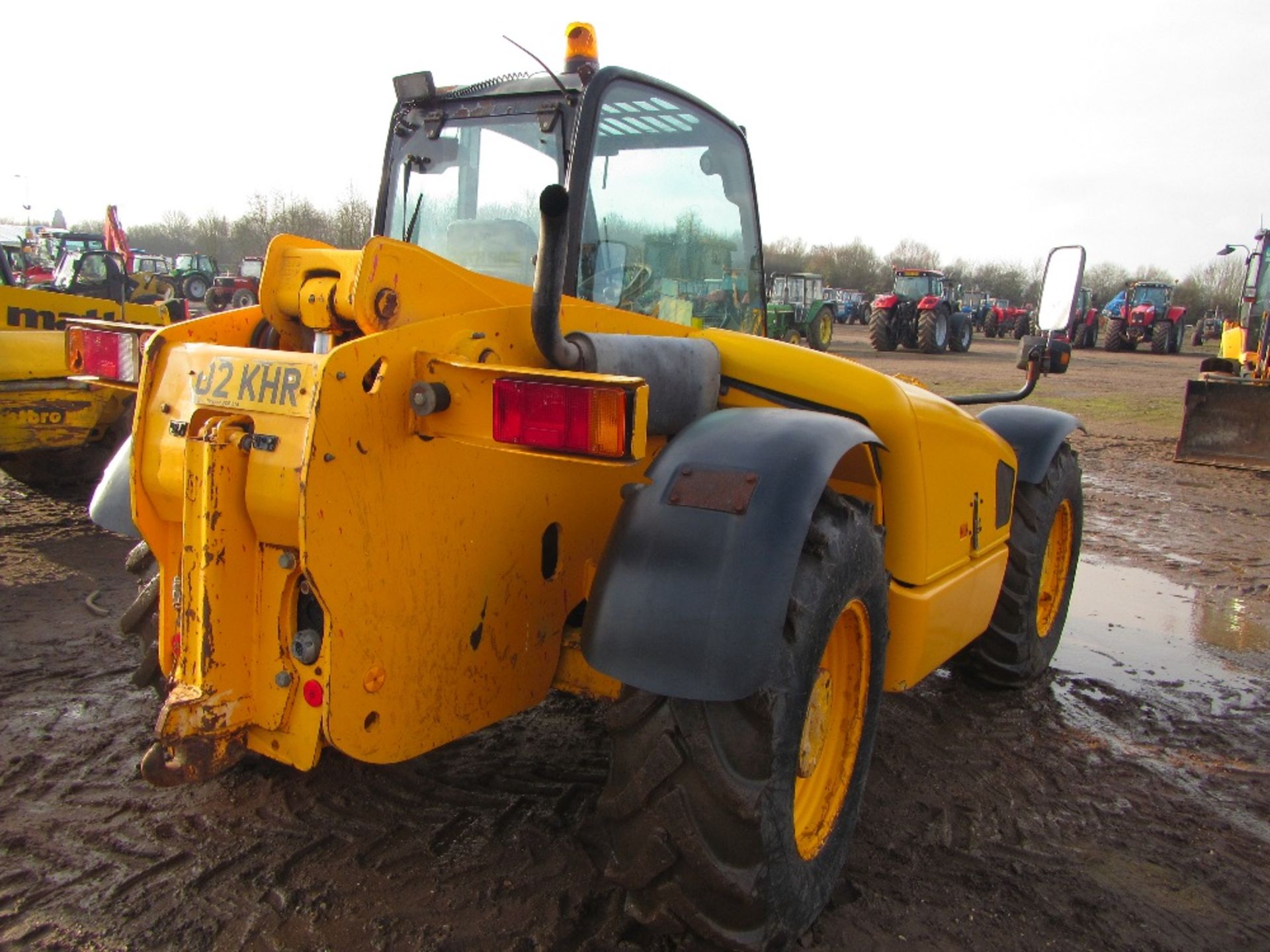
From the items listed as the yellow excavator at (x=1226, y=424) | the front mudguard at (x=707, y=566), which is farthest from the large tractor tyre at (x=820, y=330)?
the front mudguard at (x=707, y=566)

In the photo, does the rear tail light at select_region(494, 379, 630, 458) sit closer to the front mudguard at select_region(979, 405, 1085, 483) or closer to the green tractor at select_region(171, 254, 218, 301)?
the front mudguard at select_region(979, 405, 1085, 483)

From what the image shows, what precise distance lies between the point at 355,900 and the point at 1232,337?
56.8 ft

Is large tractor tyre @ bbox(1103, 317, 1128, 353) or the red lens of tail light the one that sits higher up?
large tractor tyre @ bbox(1103, 317, 1128, 353)

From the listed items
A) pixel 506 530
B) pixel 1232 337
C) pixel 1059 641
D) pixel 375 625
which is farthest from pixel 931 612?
pixel 1232 337

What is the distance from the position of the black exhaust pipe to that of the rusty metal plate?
364 millimetres

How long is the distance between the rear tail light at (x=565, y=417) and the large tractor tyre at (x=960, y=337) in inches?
1194

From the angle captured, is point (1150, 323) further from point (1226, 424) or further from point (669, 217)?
point (669, 217)

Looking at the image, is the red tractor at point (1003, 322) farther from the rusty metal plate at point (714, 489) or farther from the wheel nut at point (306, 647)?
the wheel nut at point (306, 647)

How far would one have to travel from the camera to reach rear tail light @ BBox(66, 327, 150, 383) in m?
2.62

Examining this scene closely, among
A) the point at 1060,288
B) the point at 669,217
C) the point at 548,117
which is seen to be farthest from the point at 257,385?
the point at 1060,288

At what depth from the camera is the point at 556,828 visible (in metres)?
2.70

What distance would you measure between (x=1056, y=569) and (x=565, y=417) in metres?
3.55

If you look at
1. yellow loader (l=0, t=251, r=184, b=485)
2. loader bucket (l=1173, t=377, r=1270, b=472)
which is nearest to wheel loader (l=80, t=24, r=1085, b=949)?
yellow loader (l=0, t=251, r=184, b=485)

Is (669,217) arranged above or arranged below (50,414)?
above
